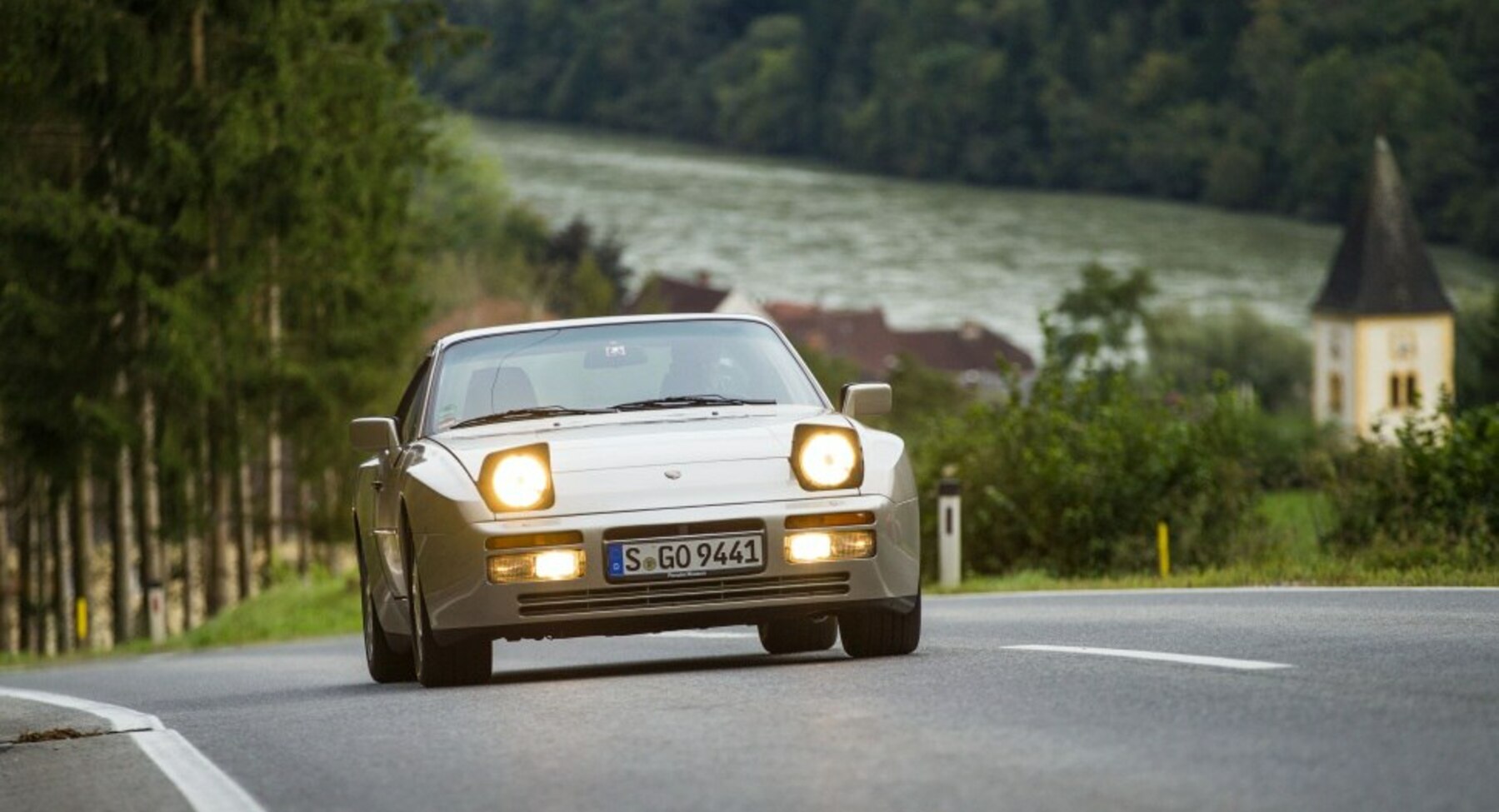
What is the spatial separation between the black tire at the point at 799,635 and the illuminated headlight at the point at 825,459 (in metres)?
1.74

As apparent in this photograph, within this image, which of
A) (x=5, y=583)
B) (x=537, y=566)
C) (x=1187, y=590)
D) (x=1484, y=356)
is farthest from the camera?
(x=1484, y=356)

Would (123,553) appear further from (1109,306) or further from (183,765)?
(1109,306)

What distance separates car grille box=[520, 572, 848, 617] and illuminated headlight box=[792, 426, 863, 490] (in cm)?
35

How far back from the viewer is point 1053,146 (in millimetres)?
167625

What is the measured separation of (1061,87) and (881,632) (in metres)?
159

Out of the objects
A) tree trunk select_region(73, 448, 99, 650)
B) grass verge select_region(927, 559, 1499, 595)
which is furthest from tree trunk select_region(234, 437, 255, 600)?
grass verge select_region(927, 559, 1499, 595)

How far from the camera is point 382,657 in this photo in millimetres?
11984

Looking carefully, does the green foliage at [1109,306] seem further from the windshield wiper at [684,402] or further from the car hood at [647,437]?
the car hood at [647,437]

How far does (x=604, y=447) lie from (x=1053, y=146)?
159688 mm

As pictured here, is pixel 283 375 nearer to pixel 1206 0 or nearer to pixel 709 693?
pixel 709 693

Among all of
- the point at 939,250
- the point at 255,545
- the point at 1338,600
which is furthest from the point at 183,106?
the point at 939,250

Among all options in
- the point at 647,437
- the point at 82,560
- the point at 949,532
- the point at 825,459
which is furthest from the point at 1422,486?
the point at 82,560

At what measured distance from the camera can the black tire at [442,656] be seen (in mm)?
10258

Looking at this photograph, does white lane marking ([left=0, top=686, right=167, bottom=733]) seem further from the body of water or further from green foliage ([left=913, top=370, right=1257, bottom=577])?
the body of water
